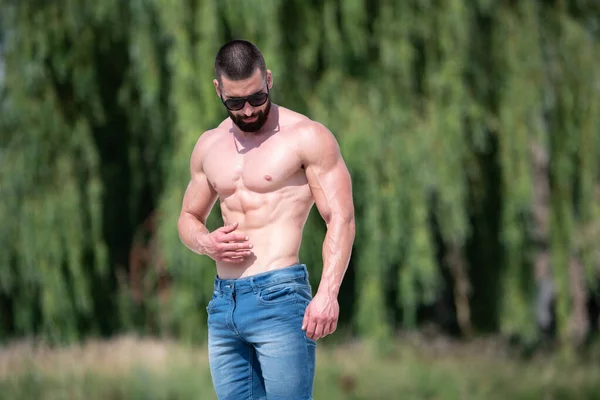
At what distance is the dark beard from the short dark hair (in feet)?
0.45

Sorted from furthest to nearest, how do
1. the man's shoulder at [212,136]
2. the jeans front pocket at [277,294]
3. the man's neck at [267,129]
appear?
the man's shoulder at [212,136] < the man's neck at [267,129] < the jeans front pocket at [277,294]

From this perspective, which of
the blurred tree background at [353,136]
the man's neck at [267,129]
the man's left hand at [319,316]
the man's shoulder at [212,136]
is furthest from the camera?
the blurred tree background at [353,136]

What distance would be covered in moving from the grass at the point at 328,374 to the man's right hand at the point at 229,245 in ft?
15.6

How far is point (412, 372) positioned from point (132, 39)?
3.82 m

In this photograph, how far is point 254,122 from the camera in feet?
10.7

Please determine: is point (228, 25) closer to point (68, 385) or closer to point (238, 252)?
point (68, 385)

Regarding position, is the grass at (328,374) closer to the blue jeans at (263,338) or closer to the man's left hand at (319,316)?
the blue jeans at (263,338)

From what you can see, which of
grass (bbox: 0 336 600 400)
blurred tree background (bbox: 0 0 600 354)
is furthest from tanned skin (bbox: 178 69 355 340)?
blurred tree background (bbox: 0 0 600 354)

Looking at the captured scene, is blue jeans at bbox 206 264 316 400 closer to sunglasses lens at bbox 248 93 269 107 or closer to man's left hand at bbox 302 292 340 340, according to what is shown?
man's left hand at bbox 302 292 340 340

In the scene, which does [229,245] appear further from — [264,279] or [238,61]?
[238,61]

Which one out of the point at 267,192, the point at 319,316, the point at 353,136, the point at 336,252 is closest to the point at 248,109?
the point at 267,192

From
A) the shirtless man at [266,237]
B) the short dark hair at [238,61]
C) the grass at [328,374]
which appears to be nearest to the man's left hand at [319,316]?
the shirtless man at [266,237]

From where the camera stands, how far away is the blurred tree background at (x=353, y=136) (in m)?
8.41

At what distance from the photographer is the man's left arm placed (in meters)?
3.21
